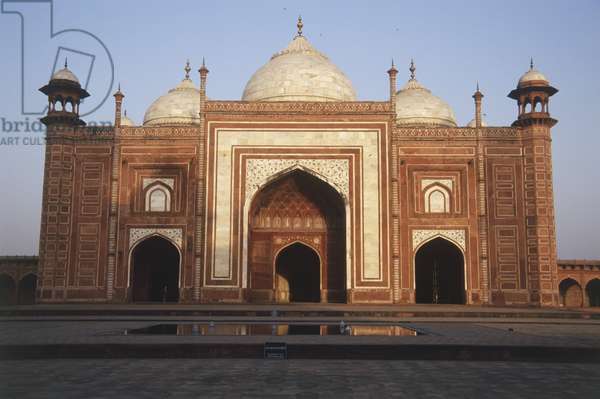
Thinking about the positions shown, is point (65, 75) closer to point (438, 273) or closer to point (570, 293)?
point (438, 273)

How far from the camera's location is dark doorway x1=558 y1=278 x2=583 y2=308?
21.2 meters

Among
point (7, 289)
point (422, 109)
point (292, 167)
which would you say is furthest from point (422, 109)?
point (7, 289)

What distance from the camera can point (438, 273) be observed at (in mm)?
18438

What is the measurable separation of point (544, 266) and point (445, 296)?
11.3 ft

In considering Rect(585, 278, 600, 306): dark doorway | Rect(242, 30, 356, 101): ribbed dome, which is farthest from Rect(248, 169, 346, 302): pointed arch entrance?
Rect(585, 278, 600, 306): dark doorway

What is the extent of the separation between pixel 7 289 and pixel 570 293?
63.7 ft

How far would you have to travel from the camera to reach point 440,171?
16453 millimetres

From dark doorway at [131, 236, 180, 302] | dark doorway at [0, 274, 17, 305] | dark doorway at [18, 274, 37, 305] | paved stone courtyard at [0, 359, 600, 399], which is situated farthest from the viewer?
dark doorway at [18, 274, 37, 305]

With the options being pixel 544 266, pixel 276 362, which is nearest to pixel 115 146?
pixel 544 266

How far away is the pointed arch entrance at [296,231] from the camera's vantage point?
659 inches

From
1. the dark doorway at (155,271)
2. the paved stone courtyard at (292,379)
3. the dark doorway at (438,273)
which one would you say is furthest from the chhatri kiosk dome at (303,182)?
the paved stone courtyard at (292,379)

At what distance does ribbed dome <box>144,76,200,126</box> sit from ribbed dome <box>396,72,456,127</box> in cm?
676

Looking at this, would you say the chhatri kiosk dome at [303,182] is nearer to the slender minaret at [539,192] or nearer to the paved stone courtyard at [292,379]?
the slender minaret at [539,192]

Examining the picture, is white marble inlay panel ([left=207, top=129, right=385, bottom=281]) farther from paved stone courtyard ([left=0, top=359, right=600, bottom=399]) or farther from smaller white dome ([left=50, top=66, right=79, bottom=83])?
paved stone courtyard ([left=0, top=359, right=600, bottom=399])
